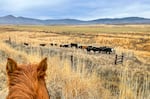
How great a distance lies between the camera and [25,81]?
2277 millimetres

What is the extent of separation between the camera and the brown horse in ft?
7.15

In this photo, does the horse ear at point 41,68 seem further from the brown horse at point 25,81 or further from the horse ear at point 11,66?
the horse ear at point 11,66

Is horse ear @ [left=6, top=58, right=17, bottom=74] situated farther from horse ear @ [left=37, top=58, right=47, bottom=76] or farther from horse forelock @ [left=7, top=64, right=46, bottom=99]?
horse ear @ [left=37, top=58, right=47, bottom=76]

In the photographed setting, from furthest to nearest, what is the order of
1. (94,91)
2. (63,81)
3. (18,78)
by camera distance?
(63,81), (94,91), (18,78)

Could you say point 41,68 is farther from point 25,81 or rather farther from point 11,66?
point 25,81

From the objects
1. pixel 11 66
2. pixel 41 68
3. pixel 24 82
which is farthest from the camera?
pixel 41 68

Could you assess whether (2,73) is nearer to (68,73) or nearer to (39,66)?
(68,73)

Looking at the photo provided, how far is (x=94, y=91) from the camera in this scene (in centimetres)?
847

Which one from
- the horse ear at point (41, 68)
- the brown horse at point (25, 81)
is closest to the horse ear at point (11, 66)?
the brown horse at point (25, 81)

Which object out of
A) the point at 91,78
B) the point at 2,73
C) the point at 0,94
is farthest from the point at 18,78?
the point at 2,73

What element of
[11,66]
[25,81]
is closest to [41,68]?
[11,66]

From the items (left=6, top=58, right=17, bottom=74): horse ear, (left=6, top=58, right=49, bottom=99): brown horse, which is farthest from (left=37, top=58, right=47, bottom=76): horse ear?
(left=6, top=58, right=17, bottom=74): horse ear

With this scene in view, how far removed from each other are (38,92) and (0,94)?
5791 mm

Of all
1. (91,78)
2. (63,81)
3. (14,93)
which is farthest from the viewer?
(91,78)
